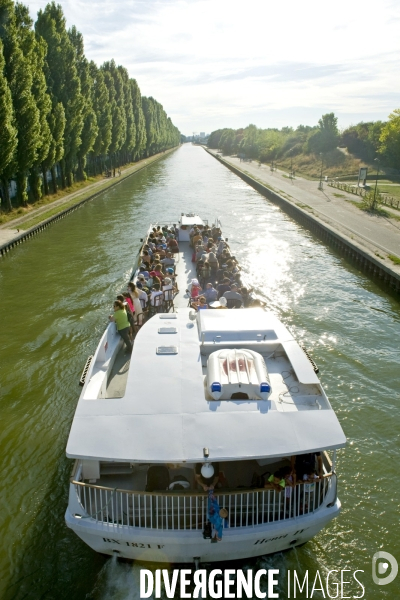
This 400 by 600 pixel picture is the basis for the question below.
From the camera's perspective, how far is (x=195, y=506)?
715 cm

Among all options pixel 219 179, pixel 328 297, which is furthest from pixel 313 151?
pixel 328 297

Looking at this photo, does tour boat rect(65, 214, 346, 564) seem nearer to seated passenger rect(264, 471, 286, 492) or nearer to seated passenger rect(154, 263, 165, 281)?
seated passenger rect(264, 471, 286, 492)

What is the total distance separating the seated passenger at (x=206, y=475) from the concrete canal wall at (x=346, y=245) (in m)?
17.2

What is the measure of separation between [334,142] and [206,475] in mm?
103371

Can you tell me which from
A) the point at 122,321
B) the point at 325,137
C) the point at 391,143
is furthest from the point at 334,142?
the point at 122,321

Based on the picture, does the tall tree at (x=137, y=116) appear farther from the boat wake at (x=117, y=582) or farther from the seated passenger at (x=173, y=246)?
the boat wake at (x=117, y=582)

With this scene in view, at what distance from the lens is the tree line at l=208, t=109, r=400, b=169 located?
227 feet

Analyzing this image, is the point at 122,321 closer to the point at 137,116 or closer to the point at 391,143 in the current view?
the point at 391,143

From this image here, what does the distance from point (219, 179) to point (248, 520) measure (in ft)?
230

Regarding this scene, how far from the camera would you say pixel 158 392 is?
26.3ft

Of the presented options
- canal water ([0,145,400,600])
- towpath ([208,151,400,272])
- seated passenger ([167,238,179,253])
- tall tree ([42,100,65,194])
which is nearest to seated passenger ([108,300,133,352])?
canal water ([0,145,400,600])

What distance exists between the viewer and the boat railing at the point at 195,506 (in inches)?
273

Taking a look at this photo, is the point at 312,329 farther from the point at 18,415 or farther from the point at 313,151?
the point at 313,151

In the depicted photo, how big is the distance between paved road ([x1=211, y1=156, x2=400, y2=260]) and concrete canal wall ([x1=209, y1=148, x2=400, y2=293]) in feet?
1.77
